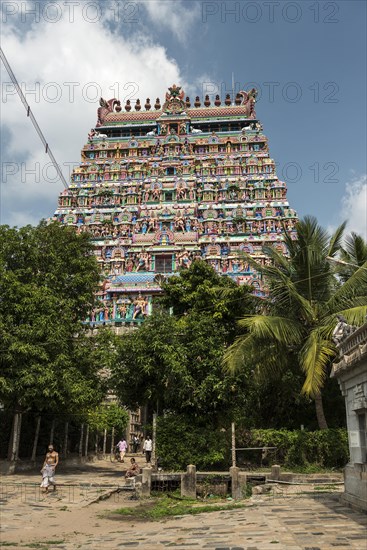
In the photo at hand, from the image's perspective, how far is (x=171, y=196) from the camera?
50.4 m

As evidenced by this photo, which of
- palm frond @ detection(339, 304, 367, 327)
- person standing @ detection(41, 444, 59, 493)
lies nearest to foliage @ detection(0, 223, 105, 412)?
person standing @ detection(41, 444, 59, 493)

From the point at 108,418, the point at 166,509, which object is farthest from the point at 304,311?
the point at 108,418

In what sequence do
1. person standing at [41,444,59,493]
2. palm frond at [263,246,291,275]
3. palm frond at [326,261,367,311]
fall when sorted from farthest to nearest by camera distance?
palm frond at [263,246,291,275] < palm frond at [326,261,367,311] < person standing at [41,444,59,493]

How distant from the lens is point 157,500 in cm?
1575

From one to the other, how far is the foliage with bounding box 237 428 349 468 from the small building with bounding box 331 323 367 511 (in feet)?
17.3

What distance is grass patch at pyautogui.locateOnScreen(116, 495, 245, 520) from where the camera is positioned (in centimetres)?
1296

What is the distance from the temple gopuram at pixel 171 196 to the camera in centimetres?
4428

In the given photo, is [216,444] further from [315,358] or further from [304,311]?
[304,311]

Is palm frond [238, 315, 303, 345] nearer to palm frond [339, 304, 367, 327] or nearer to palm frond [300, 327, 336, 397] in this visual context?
palm frond [300, 327, 336, 397]

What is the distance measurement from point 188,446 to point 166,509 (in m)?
4.83

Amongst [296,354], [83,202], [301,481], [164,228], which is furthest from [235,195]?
[301,481]

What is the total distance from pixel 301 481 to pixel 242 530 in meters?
7.10

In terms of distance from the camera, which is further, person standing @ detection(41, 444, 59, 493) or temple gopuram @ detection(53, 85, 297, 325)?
temple gopuram @ detection(53, 85, 297, 325)

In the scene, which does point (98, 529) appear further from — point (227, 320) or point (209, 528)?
point (227, 320)
